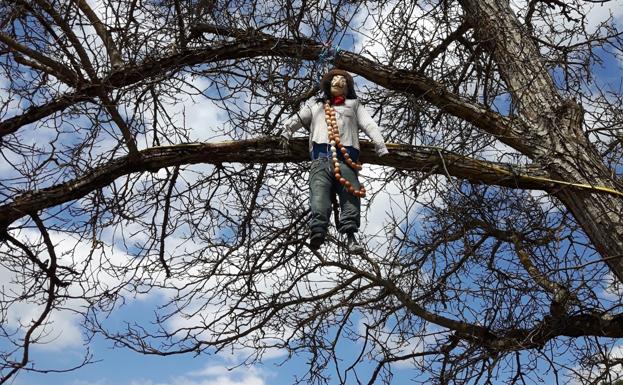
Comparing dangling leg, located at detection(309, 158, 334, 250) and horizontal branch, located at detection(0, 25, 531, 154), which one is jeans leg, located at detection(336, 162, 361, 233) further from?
horizontal branch, located at detection(0, 25, 531, 154)

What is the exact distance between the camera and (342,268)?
19.7 feet

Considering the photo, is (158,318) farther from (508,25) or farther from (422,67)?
(508,25)

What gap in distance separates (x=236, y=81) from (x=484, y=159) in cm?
191

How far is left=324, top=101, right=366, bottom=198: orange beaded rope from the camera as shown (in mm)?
4562

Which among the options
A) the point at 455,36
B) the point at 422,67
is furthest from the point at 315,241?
the point at 455,36

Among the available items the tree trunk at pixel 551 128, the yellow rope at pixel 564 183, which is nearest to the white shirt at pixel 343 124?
the yellow rope at pixel 564 183

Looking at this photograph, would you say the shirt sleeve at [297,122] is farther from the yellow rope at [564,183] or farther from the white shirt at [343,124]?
the yellow rope at [564,183]

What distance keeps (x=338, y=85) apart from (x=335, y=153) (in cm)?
62

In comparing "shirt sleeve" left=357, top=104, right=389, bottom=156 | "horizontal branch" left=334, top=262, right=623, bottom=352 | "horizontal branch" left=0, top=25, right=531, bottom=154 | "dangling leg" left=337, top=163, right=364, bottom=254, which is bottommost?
"horizontal branch" left=334, top=262, right=623, bottom=352

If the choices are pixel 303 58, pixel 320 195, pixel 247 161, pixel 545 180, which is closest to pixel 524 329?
pixel 545 180

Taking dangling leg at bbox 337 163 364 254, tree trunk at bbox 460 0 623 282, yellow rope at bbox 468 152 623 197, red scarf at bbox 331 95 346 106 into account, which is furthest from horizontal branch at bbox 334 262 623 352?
red scarf at bbox 331 95 346 106

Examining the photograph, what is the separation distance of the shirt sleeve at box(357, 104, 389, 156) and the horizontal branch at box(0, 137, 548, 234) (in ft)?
0.55

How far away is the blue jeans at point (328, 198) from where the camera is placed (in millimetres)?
4496

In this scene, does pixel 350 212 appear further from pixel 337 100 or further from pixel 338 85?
pixel 338 85
